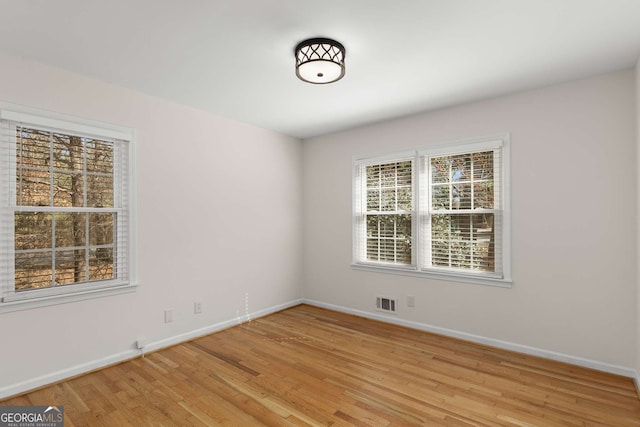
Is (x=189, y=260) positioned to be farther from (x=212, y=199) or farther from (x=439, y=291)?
(x=439, y=291)

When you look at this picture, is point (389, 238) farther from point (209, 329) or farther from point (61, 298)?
point (61, 298)

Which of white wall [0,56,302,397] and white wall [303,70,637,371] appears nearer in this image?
white wall [0,56,302,397]

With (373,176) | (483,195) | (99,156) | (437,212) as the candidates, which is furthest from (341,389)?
(99,156)

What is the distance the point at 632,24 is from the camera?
2.21 metres

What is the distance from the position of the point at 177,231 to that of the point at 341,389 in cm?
232

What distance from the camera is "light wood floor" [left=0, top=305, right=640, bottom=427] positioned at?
7.48 feet

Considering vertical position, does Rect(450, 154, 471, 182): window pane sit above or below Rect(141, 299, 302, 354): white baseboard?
above

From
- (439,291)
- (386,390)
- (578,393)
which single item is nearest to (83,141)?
(386,390)

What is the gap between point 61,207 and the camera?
113 inches

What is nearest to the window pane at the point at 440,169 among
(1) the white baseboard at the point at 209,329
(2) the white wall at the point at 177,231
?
(2) the white wall at the point at 177,231

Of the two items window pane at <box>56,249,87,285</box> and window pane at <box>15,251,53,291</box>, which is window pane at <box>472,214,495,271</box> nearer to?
window pane at <box>56,249,87,285</box>

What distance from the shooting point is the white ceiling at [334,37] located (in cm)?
205

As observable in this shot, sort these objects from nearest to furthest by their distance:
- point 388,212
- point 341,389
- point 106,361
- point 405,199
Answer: point 341,389
point 106,361
point 405,199
point 388,212

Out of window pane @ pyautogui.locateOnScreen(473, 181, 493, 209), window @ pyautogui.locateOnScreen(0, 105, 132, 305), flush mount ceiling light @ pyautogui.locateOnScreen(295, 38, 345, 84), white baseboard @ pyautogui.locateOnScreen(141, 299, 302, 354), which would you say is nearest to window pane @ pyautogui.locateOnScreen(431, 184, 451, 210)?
window pane @ pyautogui.locateOnScreen(473, 181, 493, 209)
